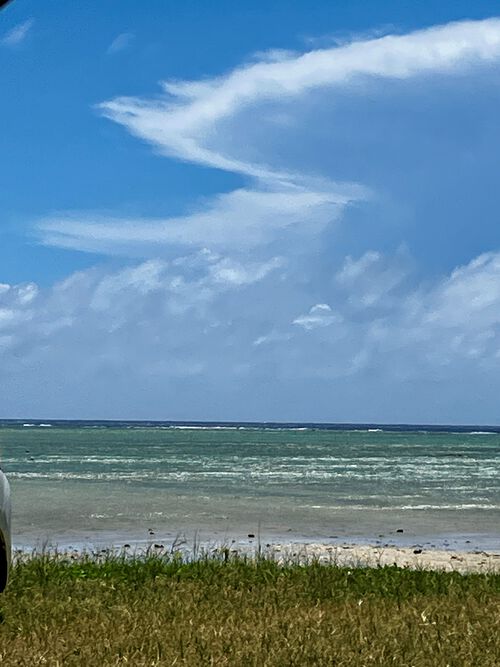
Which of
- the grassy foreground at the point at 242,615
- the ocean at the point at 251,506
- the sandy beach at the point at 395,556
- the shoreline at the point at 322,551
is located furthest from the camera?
the ocean at the point at 251,506

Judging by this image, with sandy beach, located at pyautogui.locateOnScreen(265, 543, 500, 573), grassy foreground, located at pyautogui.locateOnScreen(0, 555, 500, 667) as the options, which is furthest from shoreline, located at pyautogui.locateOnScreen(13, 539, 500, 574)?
grassy foreground, located at pyautogui.locateOnScreen(0, 555, 500, 667)

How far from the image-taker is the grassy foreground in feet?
24.2

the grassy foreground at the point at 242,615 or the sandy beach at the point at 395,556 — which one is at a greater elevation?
the grassy foreground at the point at 242,615

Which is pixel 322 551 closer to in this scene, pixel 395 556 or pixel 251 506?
pixel 395 556

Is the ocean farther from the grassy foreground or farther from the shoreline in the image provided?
the grassy foreground

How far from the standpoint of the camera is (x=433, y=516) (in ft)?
93.8

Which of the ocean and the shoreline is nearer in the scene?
the shoreline

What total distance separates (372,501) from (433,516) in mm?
5303

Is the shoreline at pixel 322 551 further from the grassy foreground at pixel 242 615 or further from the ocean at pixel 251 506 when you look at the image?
the grassy foreground at pixel 242 615

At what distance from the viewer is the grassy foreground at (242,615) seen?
7.37 metres

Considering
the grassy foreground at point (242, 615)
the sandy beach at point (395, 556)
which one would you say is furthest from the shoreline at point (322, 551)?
the grassy foreground at point (242, 615)

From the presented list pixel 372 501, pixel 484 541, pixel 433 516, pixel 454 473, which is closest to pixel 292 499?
pixel 372 501

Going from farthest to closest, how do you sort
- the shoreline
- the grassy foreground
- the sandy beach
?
the shoreline
the sandy beach
the grassy foreground

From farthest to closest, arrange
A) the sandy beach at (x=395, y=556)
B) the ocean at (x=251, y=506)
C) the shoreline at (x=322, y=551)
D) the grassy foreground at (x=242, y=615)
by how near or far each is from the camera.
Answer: the ocean at (x=251, y=506)
the shoreline at (x=322, y=551)
the sandy beach at (x=395, y=556)
the grassy foreground at (x=242, y=615)
